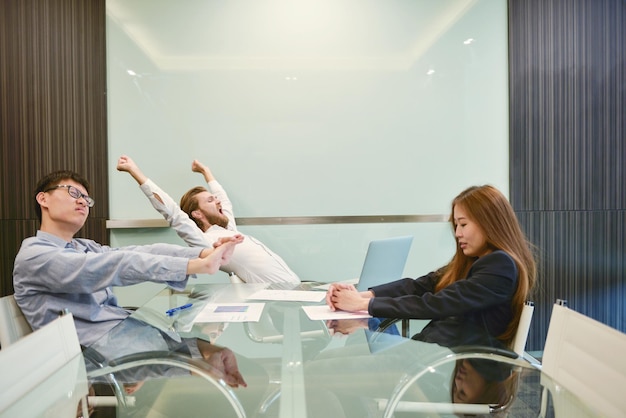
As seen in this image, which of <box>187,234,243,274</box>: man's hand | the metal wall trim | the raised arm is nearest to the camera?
<box>187,234,243,274</box>: man's hand

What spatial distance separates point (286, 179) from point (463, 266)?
2.22 meters

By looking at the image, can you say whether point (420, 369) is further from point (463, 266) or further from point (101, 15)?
point (101, 15)

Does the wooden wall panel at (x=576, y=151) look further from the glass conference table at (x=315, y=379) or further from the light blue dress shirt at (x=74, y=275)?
the light blue dress shirt at (x=74, y=275)

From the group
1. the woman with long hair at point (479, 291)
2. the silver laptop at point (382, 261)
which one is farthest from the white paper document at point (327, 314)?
the silver laptop at point (382, 261)

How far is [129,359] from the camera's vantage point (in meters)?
1.37

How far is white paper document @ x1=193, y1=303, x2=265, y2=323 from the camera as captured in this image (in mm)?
1871

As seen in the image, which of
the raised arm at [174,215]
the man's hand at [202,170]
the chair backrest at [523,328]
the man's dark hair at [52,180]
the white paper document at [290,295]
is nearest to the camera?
the chair backrest at [523,328]

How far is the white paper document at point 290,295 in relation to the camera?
7.65 ft

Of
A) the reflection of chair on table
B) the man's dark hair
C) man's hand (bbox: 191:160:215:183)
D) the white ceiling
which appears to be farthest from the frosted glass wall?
the reflection of chair on table

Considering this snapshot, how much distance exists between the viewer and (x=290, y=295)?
2.46 metres

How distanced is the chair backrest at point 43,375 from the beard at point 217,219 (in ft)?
7.38

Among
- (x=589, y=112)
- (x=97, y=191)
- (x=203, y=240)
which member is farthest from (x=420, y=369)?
(x=589, y=112)

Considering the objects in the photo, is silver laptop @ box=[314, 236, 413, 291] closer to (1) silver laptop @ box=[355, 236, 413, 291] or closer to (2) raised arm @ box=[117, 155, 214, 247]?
(1) silver laptop @ box=[355, 236, 413, 291]

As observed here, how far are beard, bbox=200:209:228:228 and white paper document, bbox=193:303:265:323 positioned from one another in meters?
1.50
